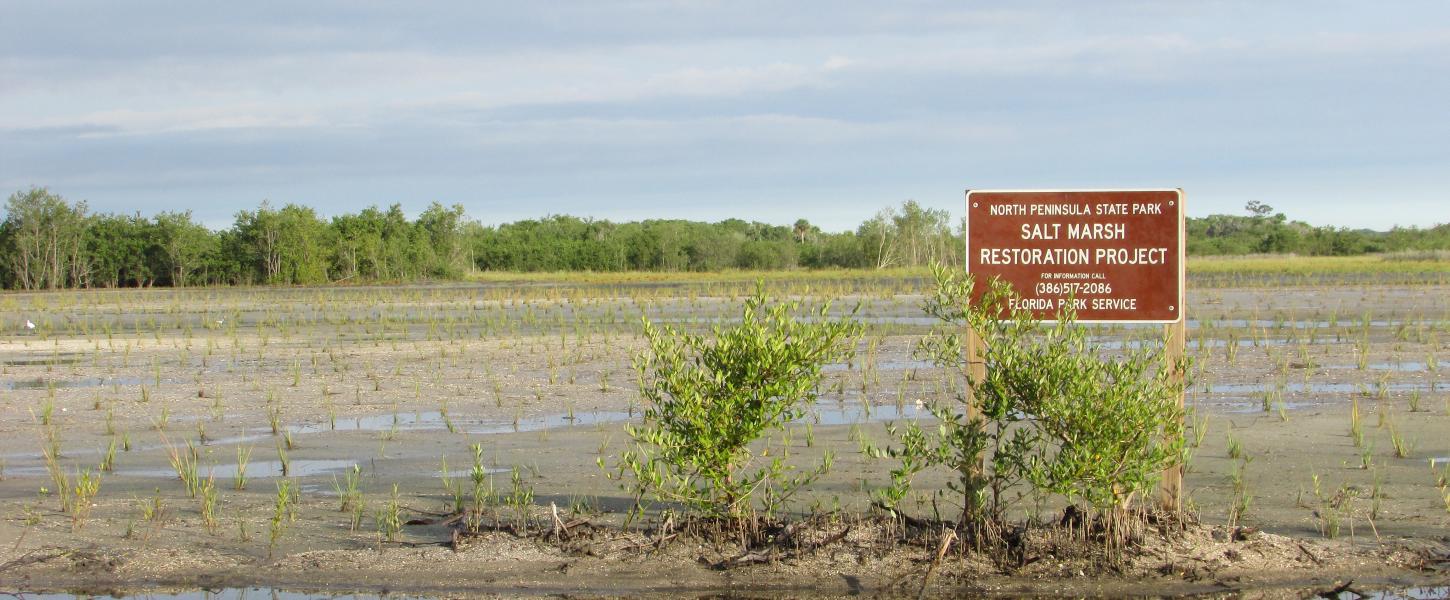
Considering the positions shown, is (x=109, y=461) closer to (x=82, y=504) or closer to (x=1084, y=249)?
(x=82, y=504)

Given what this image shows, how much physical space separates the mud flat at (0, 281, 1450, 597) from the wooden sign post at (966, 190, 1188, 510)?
1.12 m

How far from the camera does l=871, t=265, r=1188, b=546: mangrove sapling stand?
24.2 feet

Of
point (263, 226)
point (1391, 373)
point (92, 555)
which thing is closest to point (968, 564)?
point (92, 555)

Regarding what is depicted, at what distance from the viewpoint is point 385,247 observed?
7238cm

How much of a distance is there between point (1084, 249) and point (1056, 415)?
135cm

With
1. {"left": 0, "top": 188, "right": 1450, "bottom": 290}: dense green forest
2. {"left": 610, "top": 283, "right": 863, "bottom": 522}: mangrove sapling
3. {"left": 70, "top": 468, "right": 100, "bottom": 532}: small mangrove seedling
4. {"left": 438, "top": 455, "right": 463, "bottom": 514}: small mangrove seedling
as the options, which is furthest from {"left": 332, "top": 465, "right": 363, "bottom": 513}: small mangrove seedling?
{"left": 0, "top": 188, "right": 1450, "bottom": 290}: dense green forest

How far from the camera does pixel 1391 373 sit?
17.5 meters

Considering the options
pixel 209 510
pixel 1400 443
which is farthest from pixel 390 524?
pixel 1400 443

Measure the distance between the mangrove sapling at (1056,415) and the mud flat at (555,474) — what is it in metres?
0.51

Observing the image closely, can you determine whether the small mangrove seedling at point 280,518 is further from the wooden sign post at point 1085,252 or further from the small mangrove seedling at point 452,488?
the wooden sign post at point 1085,252

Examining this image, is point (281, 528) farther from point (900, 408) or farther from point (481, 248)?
point (481, 248)

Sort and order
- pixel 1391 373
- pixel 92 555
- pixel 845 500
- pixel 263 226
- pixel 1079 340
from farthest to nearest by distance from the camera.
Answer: pixel 263 226 → pixel 1391 373 → pixel 845 500 → pixel 92 555 → pixel 1079 340

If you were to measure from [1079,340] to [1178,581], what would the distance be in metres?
1.53

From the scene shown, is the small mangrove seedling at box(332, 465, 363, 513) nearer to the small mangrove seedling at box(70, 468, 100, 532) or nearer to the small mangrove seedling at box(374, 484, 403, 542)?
the small mangrove seedling at box(374, 484, 403, 542)
